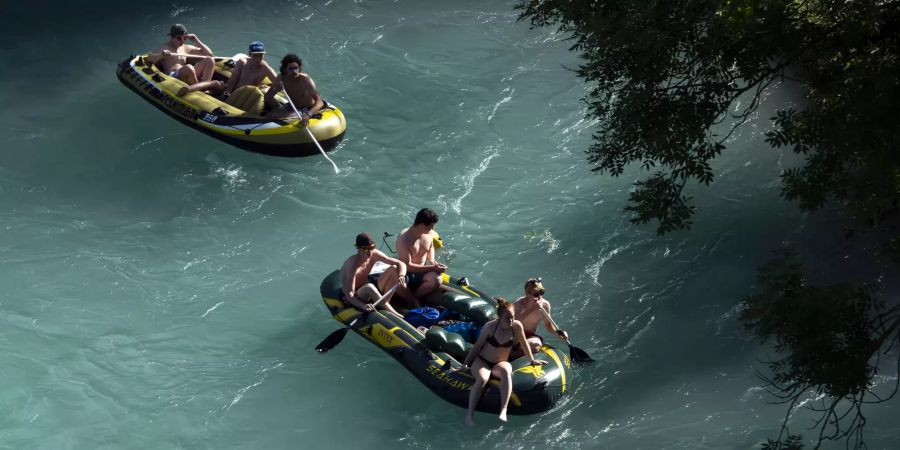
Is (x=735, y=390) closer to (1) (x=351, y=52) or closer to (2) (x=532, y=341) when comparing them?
(2) (x=532, y=341)

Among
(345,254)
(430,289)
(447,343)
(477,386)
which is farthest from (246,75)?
(477,386)

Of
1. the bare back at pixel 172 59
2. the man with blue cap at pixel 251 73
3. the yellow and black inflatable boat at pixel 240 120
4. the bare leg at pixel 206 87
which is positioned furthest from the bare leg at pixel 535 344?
the bare back at pixel 172 59

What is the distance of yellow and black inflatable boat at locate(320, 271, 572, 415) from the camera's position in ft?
31.4

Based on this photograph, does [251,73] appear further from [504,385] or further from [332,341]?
[504,385]

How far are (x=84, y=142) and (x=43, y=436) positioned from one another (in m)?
6.07

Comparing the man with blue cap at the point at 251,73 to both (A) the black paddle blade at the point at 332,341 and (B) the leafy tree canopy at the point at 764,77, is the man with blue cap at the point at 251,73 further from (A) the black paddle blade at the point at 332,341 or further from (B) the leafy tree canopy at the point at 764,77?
(B) the leafy tree canopy at the point at 764,77

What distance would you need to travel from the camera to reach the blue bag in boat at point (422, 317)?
34.9ft

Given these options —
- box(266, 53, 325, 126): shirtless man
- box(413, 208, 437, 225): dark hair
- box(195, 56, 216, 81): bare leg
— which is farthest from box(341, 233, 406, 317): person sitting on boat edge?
box(195, 56, 216, 81): bare leg

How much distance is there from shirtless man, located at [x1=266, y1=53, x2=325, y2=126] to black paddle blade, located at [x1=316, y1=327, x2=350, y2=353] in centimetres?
403

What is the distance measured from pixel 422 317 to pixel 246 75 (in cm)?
555

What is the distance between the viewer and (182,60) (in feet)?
49.7

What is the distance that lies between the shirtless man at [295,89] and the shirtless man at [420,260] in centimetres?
344

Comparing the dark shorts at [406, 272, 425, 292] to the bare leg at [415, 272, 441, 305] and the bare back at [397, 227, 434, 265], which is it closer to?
the bare leg at [415, 272, 441, 305]

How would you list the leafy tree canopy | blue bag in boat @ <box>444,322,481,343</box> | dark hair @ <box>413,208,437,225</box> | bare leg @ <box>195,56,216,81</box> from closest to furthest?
the leafy tree canopy → blue bag in boat @ <box>444,322,481,343</box> → dark hair @ <box>413,208,437,225</box> → bare leg @ <box>195,56,216,81</box>
